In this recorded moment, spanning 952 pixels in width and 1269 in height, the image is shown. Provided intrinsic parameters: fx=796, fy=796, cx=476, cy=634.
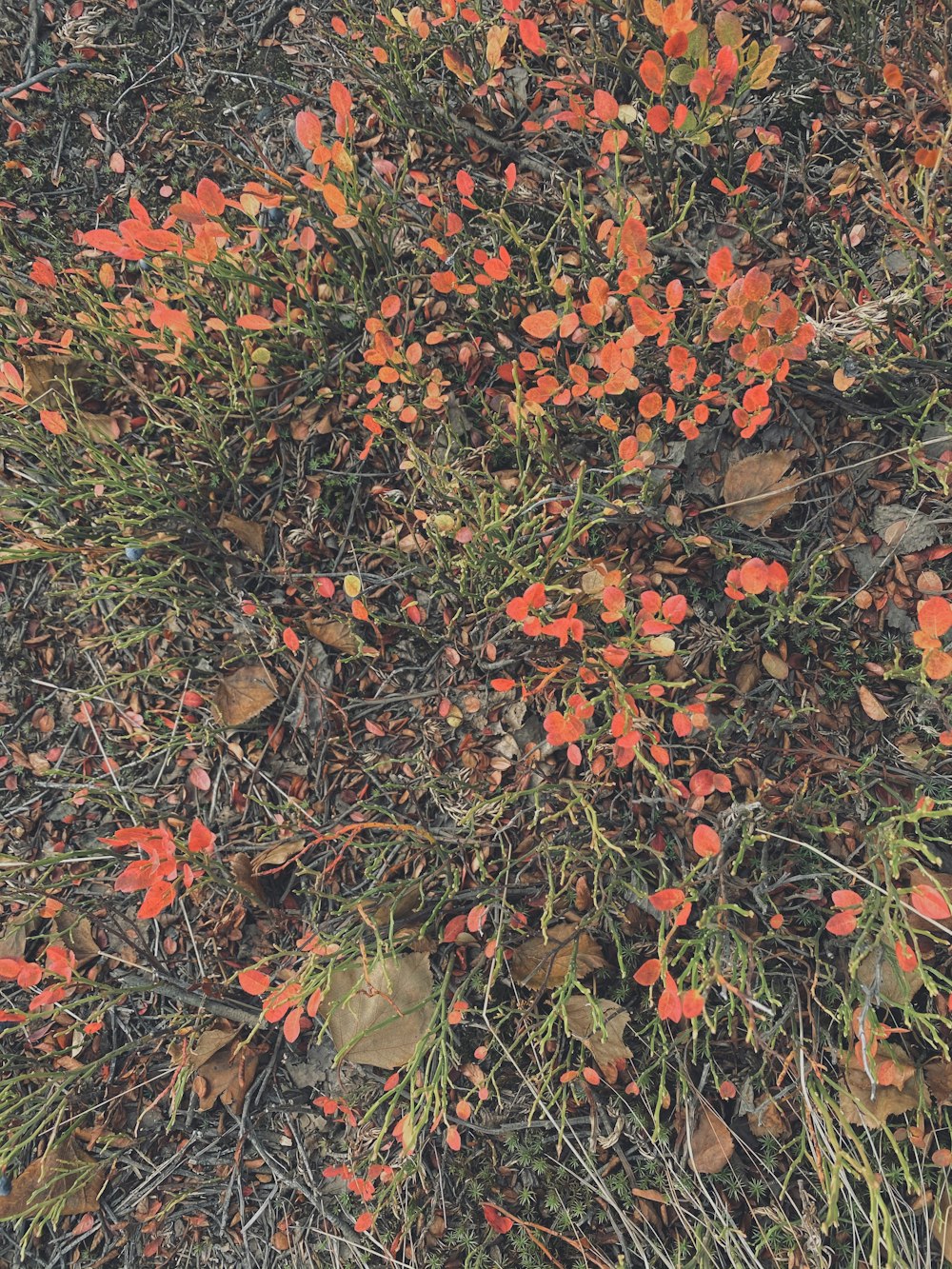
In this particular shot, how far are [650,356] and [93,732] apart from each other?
2210 mm

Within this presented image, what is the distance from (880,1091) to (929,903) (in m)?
0.74

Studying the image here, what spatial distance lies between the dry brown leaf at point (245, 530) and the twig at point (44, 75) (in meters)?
1.84

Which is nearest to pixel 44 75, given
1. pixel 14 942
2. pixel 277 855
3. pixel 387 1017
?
pixel 277 855

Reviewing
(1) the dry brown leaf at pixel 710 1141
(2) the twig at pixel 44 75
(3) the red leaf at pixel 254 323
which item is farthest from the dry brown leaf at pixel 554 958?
(2) the twig at pixel 44 75

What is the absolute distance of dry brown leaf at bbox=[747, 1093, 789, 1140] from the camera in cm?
218

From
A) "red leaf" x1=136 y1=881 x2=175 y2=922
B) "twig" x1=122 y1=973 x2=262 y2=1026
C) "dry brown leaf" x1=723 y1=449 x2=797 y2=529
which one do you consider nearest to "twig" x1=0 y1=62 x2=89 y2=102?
"dry brown leaf" x1=723 y1=449 x2=797 y2=529

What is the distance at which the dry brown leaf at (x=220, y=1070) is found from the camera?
94.7 inches

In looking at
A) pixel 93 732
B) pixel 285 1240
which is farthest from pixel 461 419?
pixel 285 1240

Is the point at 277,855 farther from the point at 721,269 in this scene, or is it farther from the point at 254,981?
the point at 721,269

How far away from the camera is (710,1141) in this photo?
7.24 ft

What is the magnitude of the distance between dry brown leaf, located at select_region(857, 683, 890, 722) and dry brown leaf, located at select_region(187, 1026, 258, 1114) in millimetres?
2116

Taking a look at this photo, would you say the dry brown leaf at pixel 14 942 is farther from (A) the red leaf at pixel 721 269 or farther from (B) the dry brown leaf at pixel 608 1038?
(A) the red leaf at pixel 721 269

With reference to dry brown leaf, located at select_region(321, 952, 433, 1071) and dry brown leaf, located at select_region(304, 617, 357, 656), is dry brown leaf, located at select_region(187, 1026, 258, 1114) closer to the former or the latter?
dry brown leaf, located at select_region(321, 952, 433, 1071)

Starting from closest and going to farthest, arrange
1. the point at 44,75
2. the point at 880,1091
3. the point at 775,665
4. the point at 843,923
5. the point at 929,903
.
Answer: the point at 929,903
the point at 843,923
the point at 880,1091
the point at 775,665
the point at 44,75
